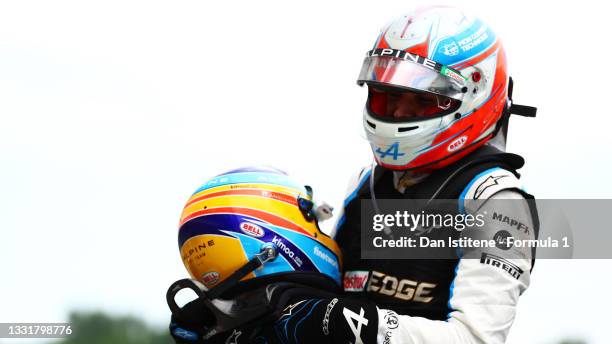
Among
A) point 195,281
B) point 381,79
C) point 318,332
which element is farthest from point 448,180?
point 195,281

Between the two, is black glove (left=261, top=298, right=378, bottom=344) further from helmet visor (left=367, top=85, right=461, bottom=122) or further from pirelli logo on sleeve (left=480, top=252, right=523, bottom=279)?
helmet visor (left=367, top=85, right=461, bottom=122)

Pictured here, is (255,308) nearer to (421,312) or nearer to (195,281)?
(195,281)

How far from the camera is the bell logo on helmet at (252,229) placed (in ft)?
13.4

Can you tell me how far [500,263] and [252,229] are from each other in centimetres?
101

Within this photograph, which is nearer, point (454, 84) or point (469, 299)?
point (469, 299)

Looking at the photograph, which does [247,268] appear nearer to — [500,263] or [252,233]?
[252,233]

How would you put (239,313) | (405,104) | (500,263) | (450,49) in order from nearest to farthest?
(500,263)
(239,313)
(450,49)
(405,104)

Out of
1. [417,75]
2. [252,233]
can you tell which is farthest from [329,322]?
[417,75]

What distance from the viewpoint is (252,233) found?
13.4 feet

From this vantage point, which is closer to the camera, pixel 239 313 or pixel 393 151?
pixel 239 313

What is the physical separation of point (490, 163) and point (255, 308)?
1.11 metres

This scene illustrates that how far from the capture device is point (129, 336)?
7941 millimetres

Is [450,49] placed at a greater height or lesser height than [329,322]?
greater

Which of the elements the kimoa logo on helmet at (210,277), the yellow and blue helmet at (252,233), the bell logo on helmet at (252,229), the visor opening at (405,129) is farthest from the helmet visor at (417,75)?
the kimoa logo on helmet at (210,277)
